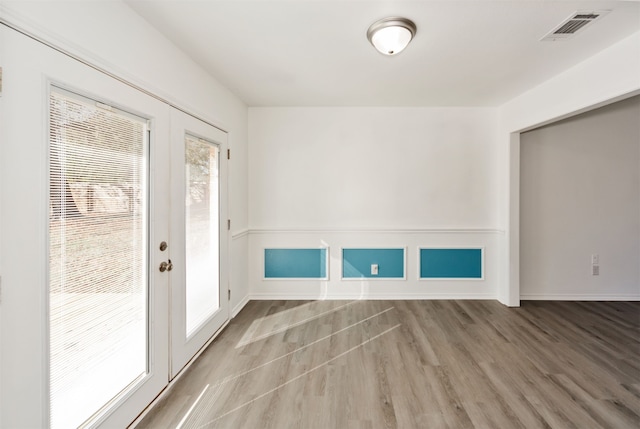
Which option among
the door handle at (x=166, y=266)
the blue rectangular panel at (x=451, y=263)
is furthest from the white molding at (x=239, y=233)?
the blue rectangular panel at (x=451, y=263)

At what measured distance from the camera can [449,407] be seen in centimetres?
181

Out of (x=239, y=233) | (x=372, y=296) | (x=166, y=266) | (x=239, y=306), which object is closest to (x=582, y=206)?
(x=372, y=296)

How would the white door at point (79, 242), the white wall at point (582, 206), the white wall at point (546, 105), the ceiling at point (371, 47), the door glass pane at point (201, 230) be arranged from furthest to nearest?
1. the white wall at point (582, 206)
2. the door glass pane at point (201, 230)
3. the white wall at point (546, 105)
4. the ceiling at point (371, 47)
5. the white door at point (79, 242)

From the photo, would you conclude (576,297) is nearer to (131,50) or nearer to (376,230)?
(376,230)

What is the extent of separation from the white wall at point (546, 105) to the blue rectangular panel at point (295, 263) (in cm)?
230

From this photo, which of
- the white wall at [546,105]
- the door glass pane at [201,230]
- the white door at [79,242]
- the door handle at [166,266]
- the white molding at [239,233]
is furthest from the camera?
the white molding at [239,233]

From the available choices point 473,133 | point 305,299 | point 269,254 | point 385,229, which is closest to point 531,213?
point 473,133

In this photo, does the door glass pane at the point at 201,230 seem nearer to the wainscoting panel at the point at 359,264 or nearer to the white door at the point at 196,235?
the white door at the point at 196,235

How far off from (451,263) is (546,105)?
201 cm

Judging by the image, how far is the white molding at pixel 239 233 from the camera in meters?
3.18

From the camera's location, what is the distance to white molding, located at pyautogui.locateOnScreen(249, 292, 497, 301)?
3.68 metres

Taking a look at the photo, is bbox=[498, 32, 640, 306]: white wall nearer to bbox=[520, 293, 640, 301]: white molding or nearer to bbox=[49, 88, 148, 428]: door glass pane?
bbox=[520, 293, 640, 301]: white molding

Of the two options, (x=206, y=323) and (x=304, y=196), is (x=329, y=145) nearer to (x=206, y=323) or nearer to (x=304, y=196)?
(x=304, y=196)

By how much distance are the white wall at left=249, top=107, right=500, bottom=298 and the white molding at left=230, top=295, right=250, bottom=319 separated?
0.16 m
